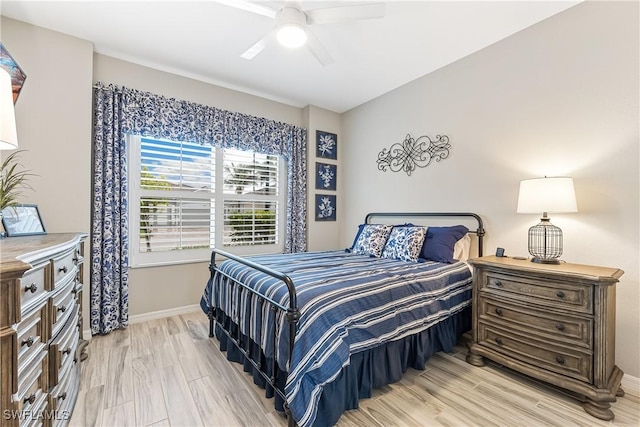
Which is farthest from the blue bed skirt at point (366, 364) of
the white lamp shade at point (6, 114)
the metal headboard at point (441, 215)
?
the white lamp shade at point (6, 114)

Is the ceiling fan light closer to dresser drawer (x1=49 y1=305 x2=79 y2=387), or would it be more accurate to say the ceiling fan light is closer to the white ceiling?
the white ceiling

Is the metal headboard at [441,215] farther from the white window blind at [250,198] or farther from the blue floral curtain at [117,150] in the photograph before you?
the blue floral curtain at [117,150]

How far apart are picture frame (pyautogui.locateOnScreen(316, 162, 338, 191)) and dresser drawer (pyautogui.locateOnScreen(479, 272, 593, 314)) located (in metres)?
2.57

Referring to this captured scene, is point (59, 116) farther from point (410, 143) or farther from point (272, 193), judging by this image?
point (410, 143)

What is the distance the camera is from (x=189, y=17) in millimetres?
2305

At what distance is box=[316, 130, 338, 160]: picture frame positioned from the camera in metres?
4.24

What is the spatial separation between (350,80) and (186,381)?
3342 mm

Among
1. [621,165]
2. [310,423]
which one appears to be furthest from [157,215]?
[621,165]

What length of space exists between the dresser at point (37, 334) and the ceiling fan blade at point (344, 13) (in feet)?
6.70

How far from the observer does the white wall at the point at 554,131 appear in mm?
1956

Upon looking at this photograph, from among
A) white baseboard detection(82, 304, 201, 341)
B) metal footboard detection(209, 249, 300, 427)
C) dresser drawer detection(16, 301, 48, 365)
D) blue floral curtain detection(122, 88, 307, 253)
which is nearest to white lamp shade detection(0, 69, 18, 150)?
dresser drawer detection(16, 301, 48, 365)

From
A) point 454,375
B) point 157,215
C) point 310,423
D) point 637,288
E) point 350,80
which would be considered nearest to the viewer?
point 310,423

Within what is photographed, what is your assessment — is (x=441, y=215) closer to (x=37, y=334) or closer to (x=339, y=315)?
(x=339, y=315)

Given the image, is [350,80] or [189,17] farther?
[350,80]
